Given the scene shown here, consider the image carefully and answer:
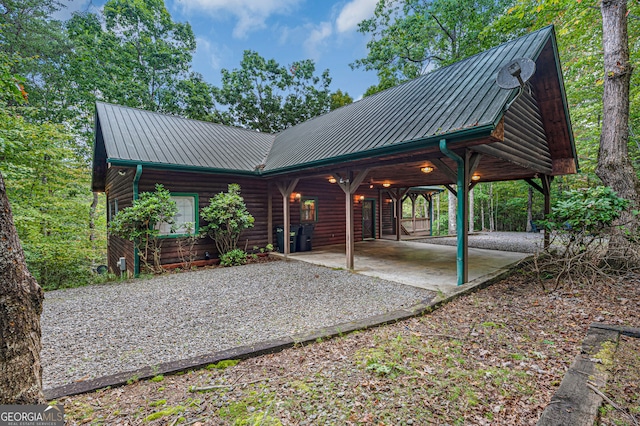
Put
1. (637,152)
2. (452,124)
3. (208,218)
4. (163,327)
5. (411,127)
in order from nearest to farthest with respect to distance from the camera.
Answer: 1. (163,327)
2. (452,124)
3. (411,127)
4. (208,218)
5. (637,152)

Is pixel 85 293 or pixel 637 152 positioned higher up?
pixel 637 152

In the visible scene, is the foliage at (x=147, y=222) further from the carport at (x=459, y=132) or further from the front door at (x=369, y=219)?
the front door at (x=369, y=219)

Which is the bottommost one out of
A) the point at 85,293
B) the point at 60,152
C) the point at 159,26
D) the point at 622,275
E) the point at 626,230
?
the point at 85,293

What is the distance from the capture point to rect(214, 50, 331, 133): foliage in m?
20.9

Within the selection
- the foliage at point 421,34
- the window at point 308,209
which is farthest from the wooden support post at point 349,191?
the foliage at point 421,34

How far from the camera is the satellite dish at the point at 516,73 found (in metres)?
3.87

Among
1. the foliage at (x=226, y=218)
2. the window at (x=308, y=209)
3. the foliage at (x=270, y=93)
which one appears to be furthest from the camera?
the foliage at (x=270, y=93)

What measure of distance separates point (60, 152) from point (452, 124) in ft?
36.9

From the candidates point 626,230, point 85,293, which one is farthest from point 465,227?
point 85,293

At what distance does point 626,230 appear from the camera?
455 cm

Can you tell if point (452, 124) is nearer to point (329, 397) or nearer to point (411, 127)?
point (411, 127)

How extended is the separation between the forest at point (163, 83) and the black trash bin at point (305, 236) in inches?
267

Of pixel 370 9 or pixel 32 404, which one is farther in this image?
pixel 370 9

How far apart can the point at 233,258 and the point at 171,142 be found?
3.82 m
